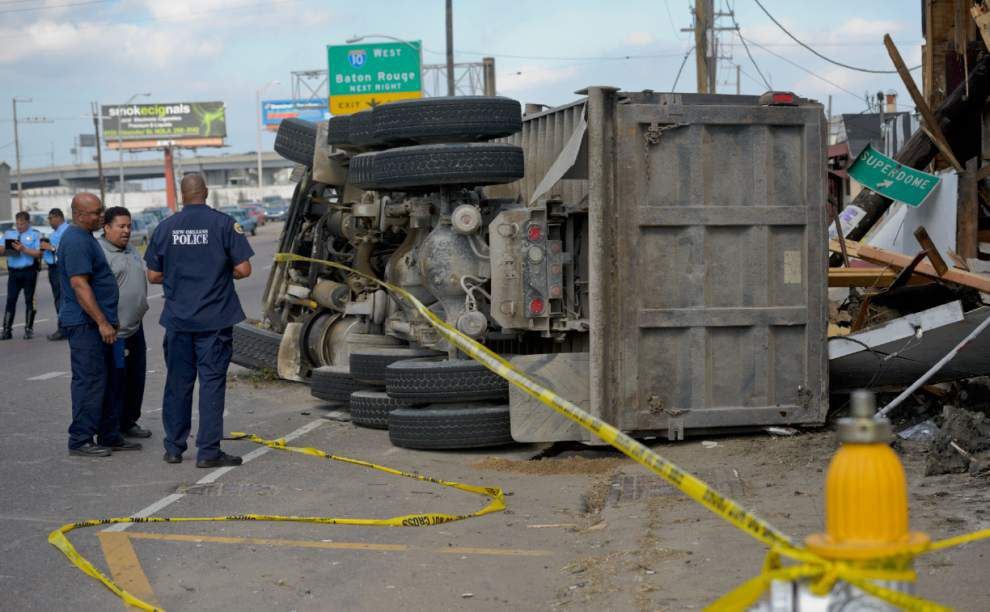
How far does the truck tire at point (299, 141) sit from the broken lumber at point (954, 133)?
538 cm

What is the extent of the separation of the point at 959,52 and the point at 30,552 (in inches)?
368

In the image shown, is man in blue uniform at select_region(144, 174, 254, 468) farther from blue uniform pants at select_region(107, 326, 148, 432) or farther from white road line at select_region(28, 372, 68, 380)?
white road line at select_region(28, 372, 68, 380)

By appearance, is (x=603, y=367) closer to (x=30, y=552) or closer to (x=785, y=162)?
(x=785, y=162)

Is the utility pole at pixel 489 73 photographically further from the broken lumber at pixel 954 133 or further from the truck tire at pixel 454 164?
the truck tire at pixel 454 164

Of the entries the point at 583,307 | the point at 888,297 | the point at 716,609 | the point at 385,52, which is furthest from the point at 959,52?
the point at 385,52

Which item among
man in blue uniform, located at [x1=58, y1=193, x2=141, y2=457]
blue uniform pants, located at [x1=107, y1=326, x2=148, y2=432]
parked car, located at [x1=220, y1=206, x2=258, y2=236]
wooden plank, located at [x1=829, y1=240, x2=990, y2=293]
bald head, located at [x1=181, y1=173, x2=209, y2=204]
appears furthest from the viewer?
parked car, located at [x1=220, y1=206, x2=258, y2=236]

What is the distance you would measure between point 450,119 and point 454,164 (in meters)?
0.39

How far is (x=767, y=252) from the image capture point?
827 centimetres

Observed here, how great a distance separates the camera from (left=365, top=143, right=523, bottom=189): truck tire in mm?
8695

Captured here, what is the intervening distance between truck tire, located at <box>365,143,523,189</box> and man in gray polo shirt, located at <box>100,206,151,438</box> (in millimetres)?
2100

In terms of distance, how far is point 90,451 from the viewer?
8727 mm

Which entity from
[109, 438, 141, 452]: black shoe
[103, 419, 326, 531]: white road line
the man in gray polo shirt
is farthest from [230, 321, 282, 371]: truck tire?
[109, 438, 141, 452]: black shoe

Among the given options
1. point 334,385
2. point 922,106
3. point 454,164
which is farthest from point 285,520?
point 922,106

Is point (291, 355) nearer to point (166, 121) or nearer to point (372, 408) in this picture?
point (372, 408)
